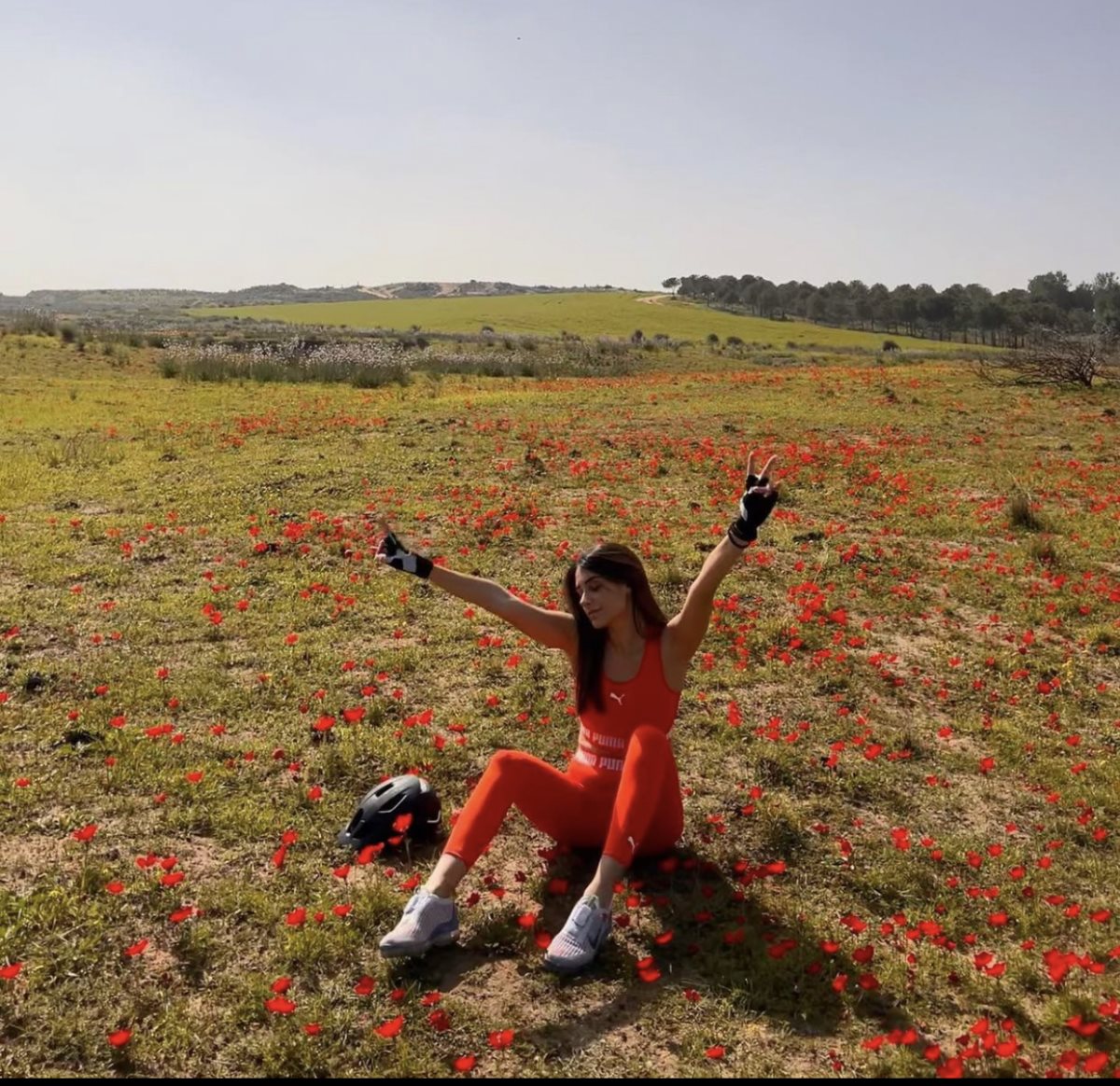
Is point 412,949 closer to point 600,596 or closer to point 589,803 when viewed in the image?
point 589,803

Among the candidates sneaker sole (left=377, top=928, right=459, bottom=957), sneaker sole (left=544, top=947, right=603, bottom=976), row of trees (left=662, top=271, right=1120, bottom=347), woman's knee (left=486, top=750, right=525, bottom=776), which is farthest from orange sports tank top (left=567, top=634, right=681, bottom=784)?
row of trees (left=662, top=271, right=1120, bottom=347)

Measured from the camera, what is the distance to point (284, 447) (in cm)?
1723

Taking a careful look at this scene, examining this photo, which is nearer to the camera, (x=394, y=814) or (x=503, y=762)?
(x=503, y=762)

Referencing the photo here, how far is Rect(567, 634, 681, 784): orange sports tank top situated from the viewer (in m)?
4.74

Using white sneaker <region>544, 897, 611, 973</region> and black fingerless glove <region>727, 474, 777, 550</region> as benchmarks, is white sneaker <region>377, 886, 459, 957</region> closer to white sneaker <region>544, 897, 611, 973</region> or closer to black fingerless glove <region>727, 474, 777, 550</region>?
white sneaker <region>544, 897, 611, 973</region>

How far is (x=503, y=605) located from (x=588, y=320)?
9093 centimetres

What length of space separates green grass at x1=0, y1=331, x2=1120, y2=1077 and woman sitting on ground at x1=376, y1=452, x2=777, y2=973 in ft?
0.87

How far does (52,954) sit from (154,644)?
4.12m

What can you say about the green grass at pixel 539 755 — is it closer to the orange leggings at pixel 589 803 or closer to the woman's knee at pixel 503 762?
the orange leggings at pixel 589 803

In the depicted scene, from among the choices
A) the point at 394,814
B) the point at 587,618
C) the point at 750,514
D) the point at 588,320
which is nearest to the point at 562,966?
the point at 394,814

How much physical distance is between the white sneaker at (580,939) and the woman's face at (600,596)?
54.7 inches

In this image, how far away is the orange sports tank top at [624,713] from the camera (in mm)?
4738

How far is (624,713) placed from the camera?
4.77 meters

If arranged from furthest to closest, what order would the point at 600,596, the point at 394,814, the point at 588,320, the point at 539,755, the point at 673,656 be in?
the point at 588,320 < the point at 539,755 < the point at 394,814 < the point at 673,656 < the point at 600,596
